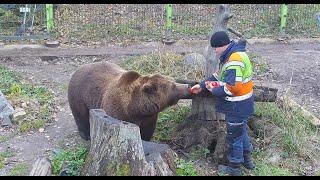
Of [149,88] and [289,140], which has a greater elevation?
[149,88]

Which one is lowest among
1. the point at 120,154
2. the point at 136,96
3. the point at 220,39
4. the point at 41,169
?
the point at 41,169

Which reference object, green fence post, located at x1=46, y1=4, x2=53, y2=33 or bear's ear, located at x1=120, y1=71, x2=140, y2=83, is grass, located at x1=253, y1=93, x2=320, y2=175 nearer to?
bear's ear, located at x1=120, y1=71, x2=140, y2=83

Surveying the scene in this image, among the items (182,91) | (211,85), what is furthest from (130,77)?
(211,85)

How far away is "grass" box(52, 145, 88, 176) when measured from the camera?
20.9ft

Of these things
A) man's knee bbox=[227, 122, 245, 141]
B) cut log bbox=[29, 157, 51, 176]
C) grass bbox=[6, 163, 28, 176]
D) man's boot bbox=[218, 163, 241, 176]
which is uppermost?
man's knee bbox=[227, 122, 245, 141]

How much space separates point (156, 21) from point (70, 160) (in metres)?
7.90

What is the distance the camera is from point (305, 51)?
12.9m

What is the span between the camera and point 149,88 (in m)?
6.89

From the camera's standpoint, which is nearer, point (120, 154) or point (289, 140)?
point (120, 154)

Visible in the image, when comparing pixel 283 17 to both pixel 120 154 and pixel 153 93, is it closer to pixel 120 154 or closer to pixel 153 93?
pixel 153 93

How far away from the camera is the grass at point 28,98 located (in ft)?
27.5

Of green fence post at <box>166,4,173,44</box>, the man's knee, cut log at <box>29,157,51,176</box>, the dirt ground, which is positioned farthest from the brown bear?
green fence post at <box>166,4,173,44</box>

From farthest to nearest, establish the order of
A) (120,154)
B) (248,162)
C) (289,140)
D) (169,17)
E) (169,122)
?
(169,17), (169,122), (289,140), (248,162), (120,154)

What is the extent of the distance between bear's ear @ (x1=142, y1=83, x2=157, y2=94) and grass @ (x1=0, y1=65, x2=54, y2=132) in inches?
85.8
